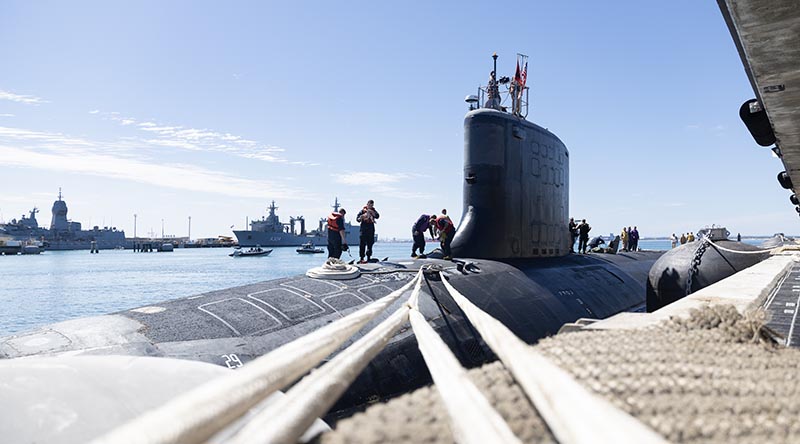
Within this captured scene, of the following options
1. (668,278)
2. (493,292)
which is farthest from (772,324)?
(668,278)

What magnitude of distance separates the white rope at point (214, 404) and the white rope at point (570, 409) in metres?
0.53

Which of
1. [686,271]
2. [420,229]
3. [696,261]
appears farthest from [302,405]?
[696,261]

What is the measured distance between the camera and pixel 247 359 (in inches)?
208

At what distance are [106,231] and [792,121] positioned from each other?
11670 centimetres

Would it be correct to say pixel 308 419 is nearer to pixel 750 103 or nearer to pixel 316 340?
pixel 316 340

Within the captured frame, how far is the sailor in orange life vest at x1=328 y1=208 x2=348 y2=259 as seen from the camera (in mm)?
10969

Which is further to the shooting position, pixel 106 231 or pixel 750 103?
pixel 106 231

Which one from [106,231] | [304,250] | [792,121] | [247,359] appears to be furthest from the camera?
[106,231]

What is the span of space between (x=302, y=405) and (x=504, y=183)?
33.6 feet

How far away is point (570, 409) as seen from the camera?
3.22ft

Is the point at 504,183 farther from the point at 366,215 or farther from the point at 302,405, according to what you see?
the point at 302,405

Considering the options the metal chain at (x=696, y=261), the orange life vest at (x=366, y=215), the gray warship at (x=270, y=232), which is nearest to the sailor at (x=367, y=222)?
the orange life vest at (x=366, y=215)

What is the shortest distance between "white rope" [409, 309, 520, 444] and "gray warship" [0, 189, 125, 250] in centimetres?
10508

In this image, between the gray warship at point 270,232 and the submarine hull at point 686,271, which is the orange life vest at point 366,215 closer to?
the submarine hull at point 686,271
